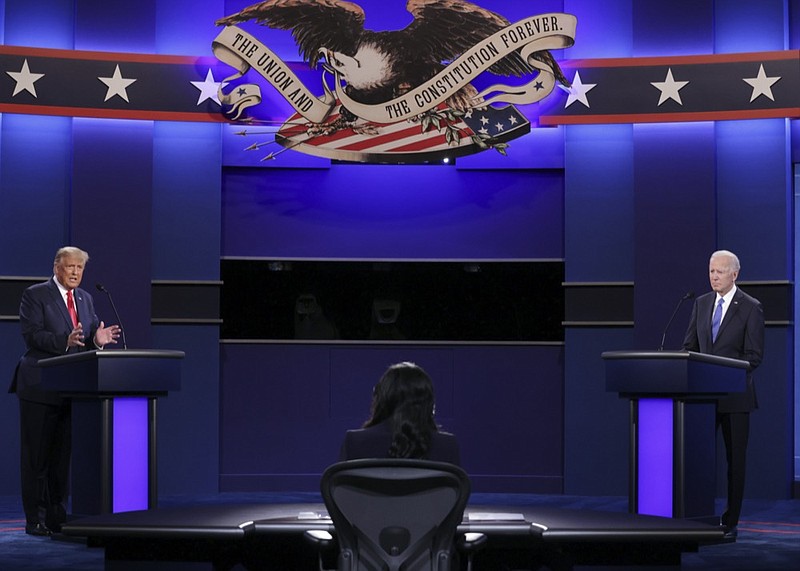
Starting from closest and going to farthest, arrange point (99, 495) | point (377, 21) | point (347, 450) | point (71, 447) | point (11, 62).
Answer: point (347, 450), point (99, 495), point (71, 447), point (11, 62), point (377, 21)

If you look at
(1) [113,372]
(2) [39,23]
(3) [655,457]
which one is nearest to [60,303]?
(1) [113,372]

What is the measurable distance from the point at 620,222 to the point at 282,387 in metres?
2.65

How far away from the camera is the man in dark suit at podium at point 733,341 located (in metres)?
6.12

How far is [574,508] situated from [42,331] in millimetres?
2936

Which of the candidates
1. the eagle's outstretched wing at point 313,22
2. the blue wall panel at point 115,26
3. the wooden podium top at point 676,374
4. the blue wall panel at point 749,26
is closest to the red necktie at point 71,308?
the blue wall panel at point 115,26

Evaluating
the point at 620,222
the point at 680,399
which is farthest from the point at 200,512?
the point at 620,222

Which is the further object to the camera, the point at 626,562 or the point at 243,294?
the point at 243,294

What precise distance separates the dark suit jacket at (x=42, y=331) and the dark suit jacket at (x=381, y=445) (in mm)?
2821

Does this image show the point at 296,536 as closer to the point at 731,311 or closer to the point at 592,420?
the point at 731,311

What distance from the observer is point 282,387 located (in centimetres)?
810

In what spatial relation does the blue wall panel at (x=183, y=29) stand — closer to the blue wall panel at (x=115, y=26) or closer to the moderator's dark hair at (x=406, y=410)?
the blue wall panel at (x=115, y=26)

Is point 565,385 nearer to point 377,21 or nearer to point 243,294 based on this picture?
point 243,294

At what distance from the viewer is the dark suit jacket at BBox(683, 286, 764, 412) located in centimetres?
613

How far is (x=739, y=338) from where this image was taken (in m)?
6.18
